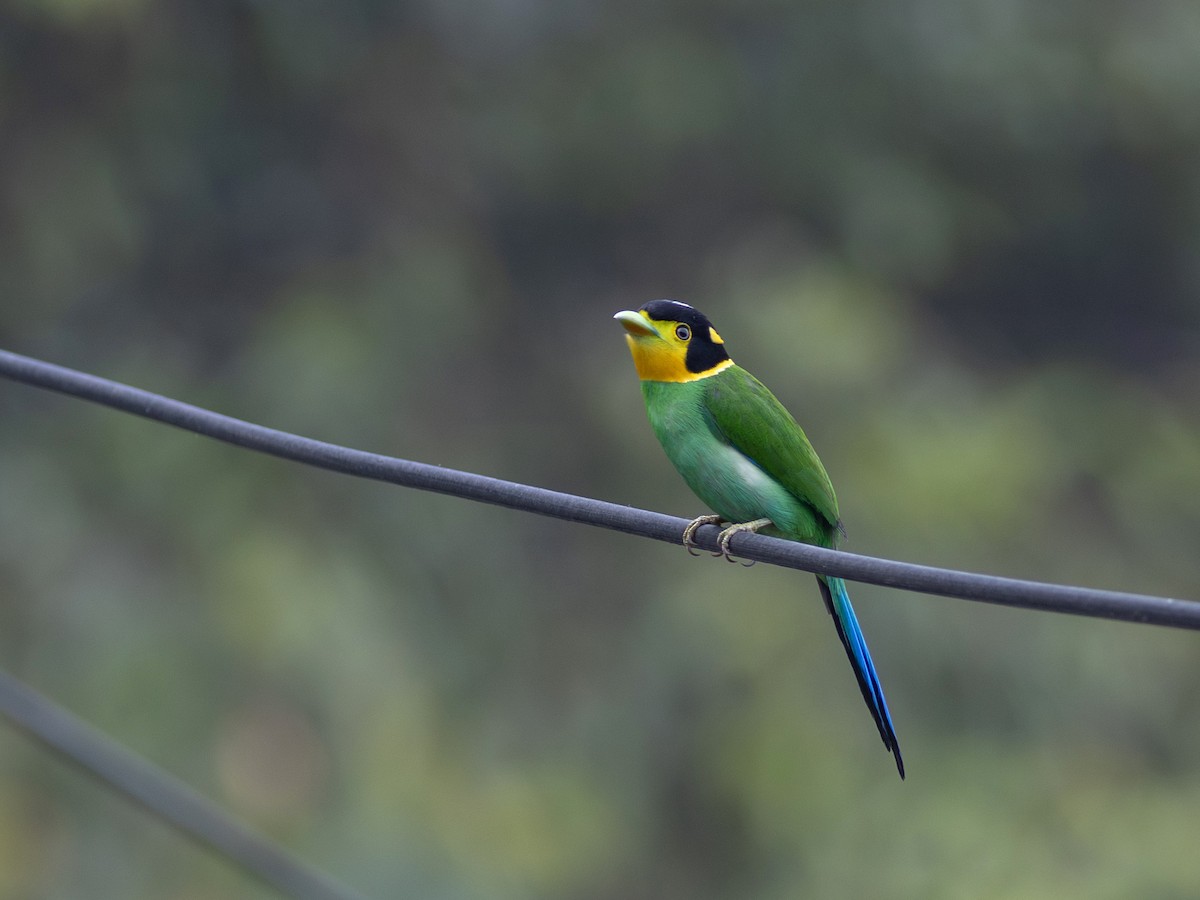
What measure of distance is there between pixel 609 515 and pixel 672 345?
3.52 ft

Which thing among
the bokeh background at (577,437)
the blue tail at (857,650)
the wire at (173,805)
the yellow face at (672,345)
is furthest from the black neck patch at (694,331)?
the bokeh background at (577,437)

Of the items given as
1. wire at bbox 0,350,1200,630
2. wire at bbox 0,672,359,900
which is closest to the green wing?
wire at bbox 0,350,1200,630

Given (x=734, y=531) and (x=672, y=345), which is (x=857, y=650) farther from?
(x=672, y=345)

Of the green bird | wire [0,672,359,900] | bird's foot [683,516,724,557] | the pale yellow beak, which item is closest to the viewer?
bird's foot [683,516,724,557]

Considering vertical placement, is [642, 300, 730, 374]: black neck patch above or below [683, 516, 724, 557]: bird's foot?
above

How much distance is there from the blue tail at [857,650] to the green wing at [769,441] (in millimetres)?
171

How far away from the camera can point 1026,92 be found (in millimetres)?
8219

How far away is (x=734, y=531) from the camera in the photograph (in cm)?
257

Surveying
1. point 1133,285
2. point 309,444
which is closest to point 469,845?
point 309,444

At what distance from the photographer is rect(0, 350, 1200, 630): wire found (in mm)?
1453

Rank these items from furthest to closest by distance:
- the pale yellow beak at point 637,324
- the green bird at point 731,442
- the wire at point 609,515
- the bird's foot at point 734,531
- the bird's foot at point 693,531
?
the pale yellow beak at point 637,324 → the green bird at point 731,442 → the bird's foot at point 734,531 → the bird's foot at point 693,531 → the wire at point 609,515

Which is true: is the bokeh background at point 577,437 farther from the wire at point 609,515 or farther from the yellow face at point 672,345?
the wire at point 609,515

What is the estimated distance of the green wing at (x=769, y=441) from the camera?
2762mm

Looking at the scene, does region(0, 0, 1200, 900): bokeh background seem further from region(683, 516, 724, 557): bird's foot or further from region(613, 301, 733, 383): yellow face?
region(683, 516, 724, 557): bird's foot
